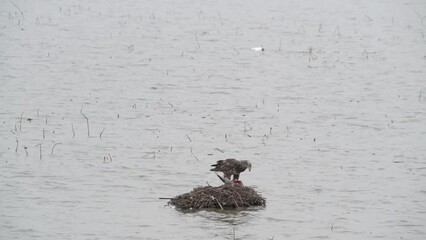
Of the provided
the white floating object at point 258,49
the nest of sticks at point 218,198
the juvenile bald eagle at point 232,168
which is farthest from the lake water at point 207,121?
the juvenile bald eagle at point 232,168

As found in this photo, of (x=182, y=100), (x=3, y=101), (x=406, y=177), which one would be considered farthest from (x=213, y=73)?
(x=406, y=177)

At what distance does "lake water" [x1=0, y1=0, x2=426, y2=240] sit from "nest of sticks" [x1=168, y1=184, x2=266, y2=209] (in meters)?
0.13

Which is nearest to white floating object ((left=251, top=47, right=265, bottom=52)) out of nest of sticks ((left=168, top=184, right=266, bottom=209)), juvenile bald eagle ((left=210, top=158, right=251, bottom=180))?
juvenile bald eagle ((left=210, top=158, right=251, bottom=180))

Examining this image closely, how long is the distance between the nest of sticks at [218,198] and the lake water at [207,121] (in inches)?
5.3

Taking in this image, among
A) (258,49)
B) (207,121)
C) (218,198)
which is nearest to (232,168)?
(218,198)

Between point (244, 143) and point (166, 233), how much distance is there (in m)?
4.83

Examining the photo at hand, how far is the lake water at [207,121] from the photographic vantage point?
13047mm

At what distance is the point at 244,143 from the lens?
16891mm

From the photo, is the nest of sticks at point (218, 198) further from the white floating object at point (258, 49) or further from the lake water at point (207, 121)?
the white floating object at point (258, 49)

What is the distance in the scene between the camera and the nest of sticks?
13.1m

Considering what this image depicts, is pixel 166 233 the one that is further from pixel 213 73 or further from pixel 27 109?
pixel 213 73

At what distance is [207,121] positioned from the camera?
1844 centimetres

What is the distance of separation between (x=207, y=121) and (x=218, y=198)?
536 cm

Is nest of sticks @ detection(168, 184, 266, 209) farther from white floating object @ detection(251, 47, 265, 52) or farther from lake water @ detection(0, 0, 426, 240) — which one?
white floating object @ detection(251, 47, 265, 52)
